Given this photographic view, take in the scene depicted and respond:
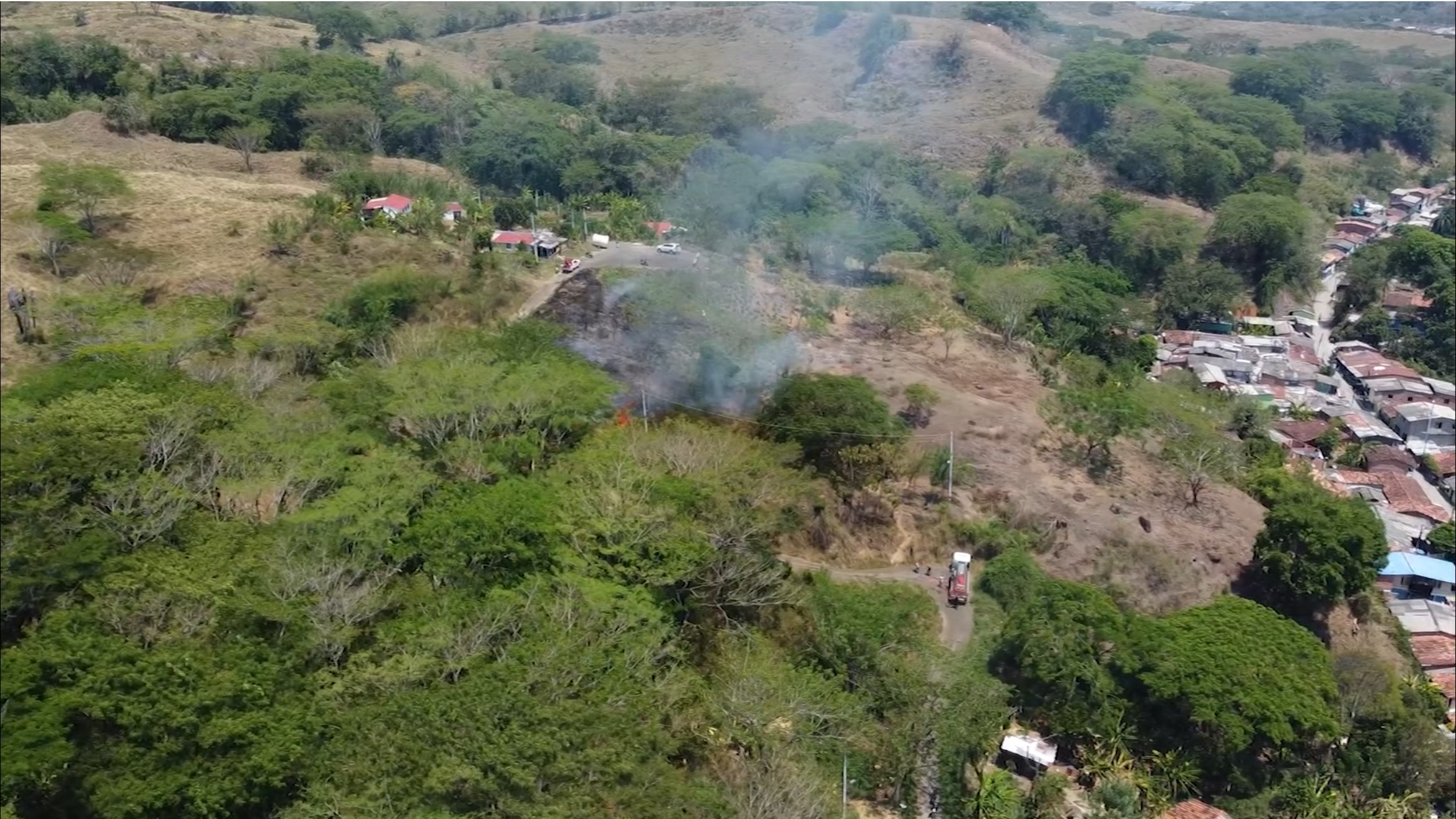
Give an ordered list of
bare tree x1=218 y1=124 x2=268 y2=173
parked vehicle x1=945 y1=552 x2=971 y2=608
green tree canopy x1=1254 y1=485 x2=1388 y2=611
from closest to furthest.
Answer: green tree canopy x1=1254 y1=485 x2=1388 y2=611
parked vehicle x1=945 y1=552 x2=971 y2=608
bare tree x1=218 y1=124 x2=268 y2=173

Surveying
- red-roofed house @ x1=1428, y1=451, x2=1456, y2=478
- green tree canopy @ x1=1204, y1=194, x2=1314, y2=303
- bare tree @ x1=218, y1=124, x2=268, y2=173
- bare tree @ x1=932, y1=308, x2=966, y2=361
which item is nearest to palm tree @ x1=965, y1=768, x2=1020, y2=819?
bare tree @ x1=932, y1=308, x2=966, y2=361

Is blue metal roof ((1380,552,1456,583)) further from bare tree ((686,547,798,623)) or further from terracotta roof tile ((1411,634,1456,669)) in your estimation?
bare tree ((686,547,798,623))

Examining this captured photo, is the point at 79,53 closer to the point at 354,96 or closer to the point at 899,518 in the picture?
the point at 354,96

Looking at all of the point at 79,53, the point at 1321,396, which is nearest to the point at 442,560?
the point at 1321,396

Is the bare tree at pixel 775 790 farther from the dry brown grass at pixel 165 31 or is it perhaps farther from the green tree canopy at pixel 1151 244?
the dry brown grass at pixel 165 31

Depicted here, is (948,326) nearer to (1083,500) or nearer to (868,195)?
(1083,500)
